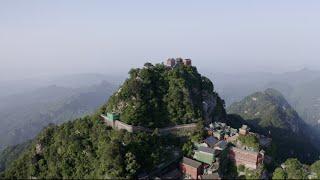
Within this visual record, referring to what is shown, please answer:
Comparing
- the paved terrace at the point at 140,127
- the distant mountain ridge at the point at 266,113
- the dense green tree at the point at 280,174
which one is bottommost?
the distant mountain ridge at the point at 266,113

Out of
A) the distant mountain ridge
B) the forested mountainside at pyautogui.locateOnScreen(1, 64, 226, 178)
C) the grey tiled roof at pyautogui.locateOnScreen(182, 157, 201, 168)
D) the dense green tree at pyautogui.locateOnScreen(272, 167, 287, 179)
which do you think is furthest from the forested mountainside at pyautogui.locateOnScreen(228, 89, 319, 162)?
the grey tiled roof at pyautogui.locateOnScreen(182, 157, 201, 168)

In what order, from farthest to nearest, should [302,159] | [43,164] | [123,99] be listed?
1. [302,159]
2. [123,99]
3. [43,164]

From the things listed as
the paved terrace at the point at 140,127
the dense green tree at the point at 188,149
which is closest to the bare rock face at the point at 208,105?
the paved terrace at the point at 140,127

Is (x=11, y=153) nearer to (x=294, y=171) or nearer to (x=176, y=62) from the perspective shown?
(x=176, y=62)

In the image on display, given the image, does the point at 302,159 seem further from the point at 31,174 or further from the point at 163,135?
the point at 31,174

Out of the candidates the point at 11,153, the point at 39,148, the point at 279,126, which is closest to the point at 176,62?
the point at 39,148

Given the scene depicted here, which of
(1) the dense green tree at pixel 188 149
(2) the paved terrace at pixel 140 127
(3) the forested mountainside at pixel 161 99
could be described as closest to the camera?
(1) the dense green tree at pixel 188 149

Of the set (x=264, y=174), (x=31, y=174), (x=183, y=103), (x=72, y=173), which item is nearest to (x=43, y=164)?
(x=31, y=174)

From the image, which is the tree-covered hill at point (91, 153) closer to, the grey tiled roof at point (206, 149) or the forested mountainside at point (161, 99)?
the grey tiled roof at point (206, 149)
